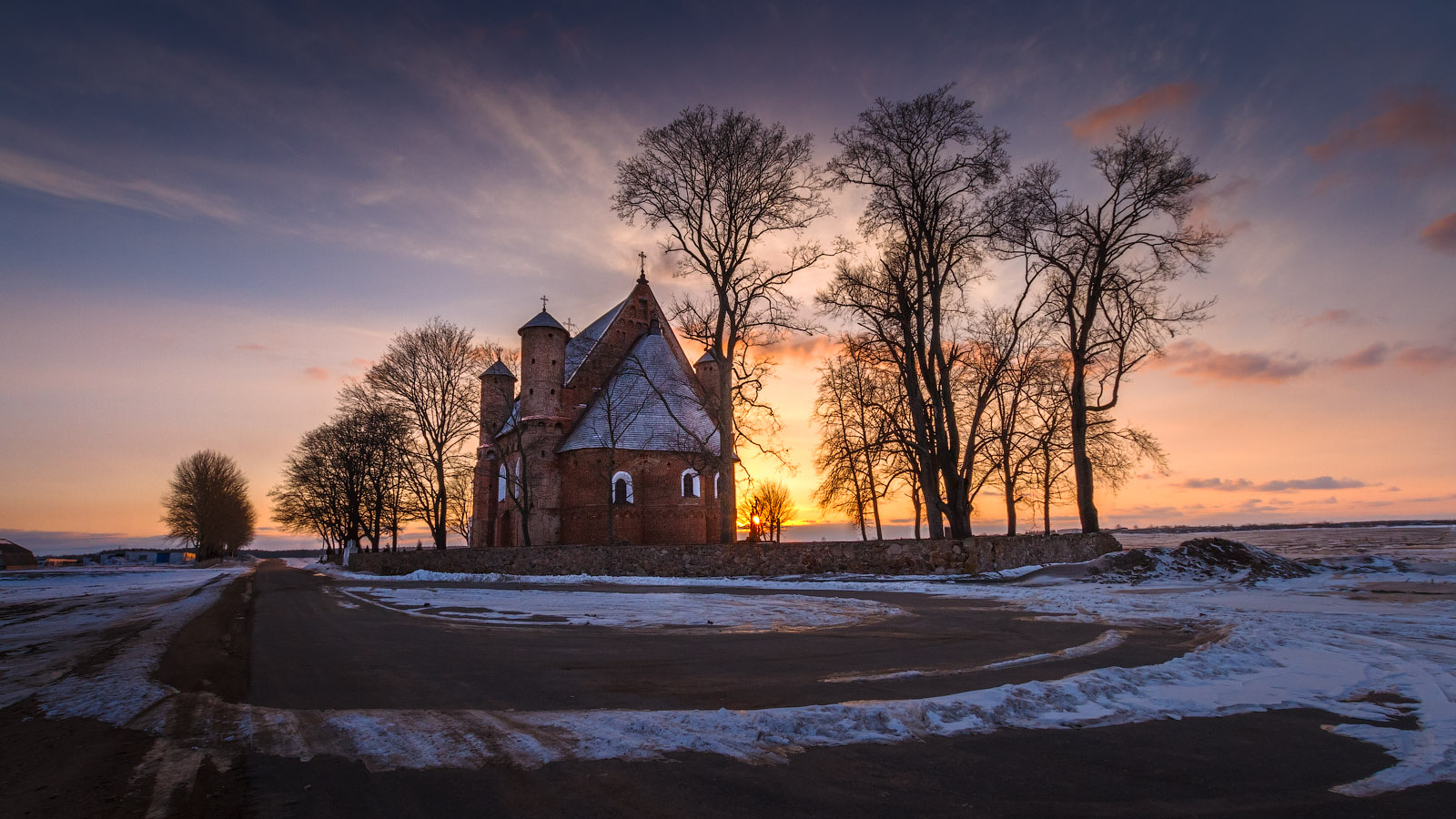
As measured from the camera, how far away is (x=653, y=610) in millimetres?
11586

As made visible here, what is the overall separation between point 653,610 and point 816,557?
9.82 meters

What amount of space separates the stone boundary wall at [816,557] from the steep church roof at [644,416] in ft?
28.6

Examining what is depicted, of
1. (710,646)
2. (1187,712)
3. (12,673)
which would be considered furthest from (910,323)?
(12,673)

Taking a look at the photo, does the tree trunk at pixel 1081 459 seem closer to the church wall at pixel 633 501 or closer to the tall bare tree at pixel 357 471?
the church wall at pixel 633 501

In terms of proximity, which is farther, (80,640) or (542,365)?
(542,365)

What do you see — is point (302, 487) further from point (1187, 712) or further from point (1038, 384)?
point (1187, 712)

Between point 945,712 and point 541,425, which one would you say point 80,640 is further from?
point 541,425

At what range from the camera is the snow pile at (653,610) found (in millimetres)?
9664

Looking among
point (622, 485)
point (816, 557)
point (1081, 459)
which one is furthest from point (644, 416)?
point (1081, 459)

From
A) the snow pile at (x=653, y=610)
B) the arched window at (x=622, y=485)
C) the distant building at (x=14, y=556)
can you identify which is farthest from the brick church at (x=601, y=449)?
the distant building at (x=14, y=556)

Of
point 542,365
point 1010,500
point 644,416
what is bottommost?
point 1010,500

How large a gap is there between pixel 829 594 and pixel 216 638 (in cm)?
1044

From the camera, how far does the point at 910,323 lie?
21438mm

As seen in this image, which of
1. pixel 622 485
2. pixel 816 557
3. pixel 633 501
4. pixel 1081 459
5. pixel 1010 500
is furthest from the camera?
pixel 622 485
